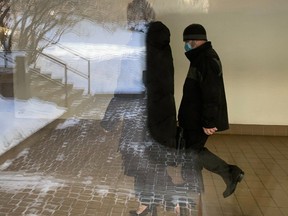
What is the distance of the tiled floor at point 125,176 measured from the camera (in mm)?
2621

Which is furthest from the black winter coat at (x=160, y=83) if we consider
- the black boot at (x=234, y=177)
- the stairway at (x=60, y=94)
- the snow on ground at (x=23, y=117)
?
the stairway at (x=60, y=94)

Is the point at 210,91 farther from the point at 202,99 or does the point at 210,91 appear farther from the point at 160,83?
the point at 160,83

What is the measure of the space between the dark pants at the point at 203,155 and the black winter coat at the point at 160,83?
5.0 inches

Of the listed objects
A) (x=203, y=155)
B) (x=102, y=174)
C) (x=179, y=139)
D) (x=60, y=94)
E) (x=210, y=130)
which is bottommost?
(x=102, y=174)

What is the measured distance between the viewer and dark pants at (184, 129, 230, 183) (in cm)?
230

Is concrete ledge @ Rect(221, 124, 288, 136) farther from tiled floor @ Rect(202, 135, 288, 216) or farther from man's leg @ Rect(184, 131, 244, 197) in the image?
man's leg @ Rect(184, 131, 244, 197)

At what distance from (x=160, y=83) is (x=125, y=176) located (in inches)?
49.9

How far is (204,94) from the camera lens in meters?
2.12

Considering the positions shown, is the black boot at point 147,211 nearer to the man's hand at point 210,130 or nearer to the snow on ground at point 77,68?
the man's hand at point 210,130

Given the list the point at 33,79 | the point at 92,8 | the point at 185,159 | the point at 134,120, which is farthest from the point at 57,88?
the point at 185,159

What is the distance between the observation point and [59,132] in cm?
484

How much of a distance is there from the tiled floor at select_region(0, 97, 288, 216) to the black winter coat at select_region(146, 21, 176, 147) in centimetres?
32

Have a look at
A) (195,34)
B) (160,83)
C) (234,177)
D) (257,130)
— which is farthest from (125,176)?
(257,130)

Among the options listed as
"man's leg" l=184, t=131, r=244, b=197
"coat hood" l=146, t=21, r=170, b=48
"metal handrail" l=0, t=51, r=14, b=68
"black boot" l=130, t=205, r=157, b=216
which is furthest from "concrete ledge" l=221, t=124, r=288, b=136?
"metal handrail" l=0, t=51, r=14, b=68
